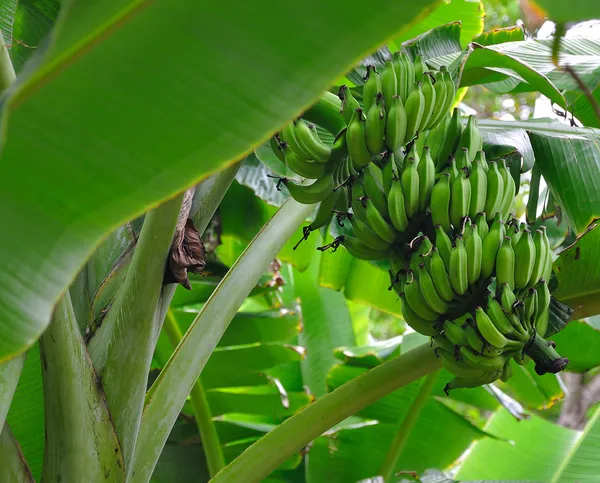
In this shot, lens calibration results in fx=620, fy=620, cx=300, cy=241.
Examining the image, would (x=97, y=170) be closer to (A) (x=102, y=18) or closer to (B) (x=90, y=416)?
(A) (x=102, y=18)

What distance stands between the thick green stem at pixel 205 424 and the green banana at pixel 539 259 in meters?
0.94

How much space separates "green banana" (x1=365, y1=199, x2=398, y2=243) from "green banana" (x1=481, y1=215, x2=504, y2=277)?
14cm

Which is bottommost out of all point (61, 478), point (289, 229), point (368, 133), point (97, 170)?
point (61, 478)

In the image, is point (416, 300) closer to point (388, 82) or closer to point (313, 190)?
point (313, 190)

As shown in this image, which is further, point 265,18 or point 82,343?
point 82,343

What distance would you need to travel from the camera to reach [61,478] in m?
0.86

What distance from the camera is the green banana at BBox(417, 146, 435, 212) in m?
0.94

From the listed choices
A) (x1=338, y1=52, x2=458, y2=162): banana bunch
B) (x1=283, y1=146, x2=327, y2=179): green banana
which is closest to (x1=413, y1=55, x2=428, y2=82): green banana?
(x1=338, y1=52, x2=458, y2=162): banana bunch

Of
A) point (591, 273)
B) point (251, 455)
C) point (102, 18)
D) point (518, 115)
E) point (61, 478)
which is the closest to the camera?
point (102, 18)

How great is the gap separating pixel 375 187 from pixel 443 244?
0.46ft

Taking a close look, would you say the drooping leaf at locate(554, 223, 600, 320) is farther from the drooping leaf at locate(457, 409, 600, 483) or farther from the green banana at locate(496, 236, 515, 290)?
the drooping leaf at locate(457, 409, 600, 483)

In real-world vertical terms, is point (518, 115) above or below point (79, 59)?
below

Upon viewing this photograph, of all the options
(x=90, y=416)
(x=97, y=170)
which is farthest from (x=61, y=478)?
(x=97, y=170)

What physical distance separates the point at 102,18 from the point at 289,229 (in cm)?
73
